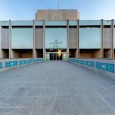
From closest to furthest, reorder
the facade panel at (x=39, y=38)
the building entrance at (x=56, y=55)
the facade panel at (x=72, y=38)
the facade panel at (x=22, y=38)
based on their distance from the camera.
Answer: the facade panel at (x=22, y=38) → the facade panel at (x=72, y=38) → the facade panel at (x=39, y=38) → the building entrance at (x=56, y=55)

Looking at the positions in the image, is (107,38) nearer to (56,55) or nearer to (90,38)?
(90,38)

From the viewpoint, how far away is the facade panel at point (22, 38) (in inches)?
1682

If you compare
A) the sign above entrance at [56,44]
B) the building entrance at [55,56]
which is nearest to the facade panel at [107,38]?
the sign above entrance at [56,44]

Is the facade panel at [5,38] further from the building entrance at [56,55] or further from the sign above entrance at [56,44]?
the sign above entrance at [56,44]

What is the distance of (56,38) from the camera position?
42906mm

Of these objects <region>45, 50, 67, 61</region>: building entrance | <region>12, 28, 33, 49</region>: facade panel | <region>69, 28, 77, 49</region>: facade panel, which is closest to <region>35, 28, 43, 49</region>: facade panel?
<region>12, 28, 33, 49</region>: facade panel

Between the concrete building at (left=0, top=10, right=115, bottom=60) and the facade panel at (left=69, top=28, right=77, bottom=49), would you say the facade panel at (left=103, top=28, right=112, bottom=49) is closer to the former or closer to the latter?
the concrete building at (left=0, top=10, right=115, bottom=60)

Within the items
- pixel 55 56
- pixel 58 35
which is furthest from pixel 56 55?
pixel 58 35

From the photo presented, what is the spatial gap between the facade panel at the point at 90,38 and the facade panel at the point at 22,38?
52.4 ft

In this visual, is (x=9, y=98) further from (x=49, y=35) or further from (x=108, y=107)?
(x=49, y=35)

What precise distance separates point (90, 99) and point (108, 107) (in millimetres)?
822

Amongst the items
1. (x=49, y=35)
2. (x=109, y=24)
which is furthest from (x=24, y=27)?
(x=109, y=24)

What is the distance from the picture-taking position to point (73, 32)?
43.0m

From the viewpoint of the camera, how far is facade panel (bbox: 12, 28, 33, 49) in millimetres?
42719
